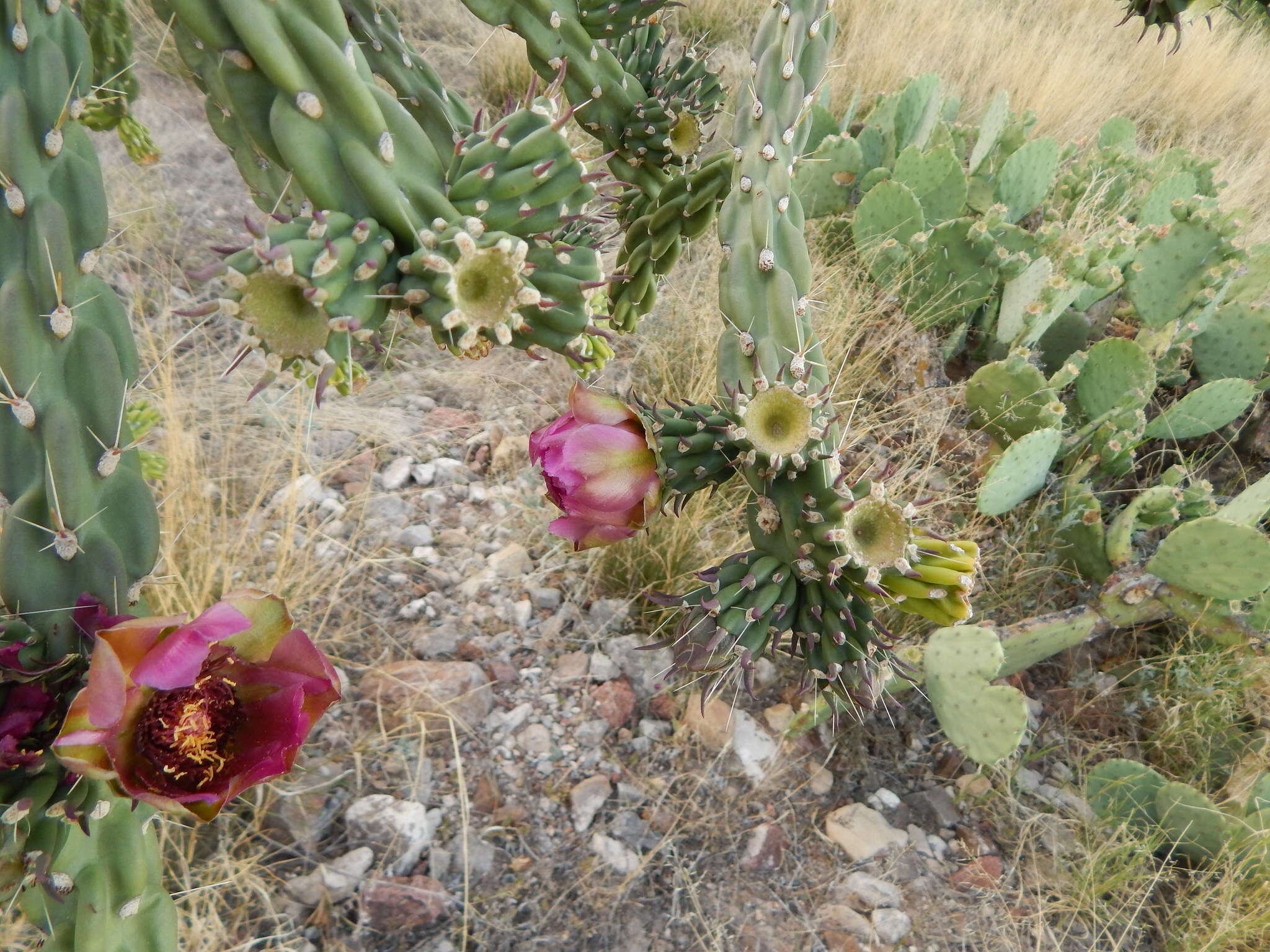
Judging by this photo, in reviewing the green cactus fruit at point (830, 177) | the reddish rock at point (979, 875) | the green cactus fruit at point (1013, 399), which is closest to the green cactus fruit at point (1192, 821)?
the reddish rock at point (979, 875)

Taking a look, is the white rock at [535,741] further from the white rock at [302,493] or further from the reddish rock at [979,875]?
the reddish rock at [979,875]

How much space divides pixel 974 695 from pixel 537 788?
2.76 feet

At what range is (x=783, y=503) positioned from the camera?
94 cm

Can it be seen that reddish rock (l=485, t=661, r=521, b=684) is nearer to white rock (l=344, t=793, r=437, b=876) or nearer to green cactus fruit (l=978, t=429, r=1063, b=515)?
white rock (l=344, t=793, r=437, b=876)

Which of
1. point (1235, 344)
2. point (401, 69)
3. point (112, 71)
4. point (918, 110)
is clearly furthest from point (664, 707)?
point (918, 110)

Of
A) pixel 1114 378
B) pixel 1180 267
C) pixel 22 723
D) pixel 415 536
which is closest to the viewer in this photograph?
pixel 22 723

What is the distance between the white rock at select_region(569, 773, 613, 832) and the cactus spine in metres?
0.74

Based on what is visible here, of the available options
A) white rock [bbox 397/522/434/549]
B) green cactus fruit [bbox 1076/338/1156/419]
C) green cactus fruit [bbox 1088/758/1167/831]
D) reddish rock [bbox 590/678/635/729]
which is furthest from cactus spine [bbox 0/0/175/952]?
green cactus fruit [bbox 1076/338/1156/419]

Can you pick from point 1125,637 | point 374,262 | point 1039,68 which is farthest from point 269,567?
point 1039,68

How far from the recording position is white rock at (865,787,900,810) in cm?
165

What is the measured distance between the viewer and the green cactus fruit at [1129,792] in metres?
1.60

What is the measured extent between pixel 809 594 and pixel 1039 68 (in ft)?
15.7

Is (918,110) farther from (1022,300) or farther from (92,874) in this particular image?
(92,874)

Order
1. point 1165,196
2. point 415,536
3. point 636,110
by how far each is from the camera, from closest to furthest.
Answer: point 636,110, point 415,536, point 1165,196
